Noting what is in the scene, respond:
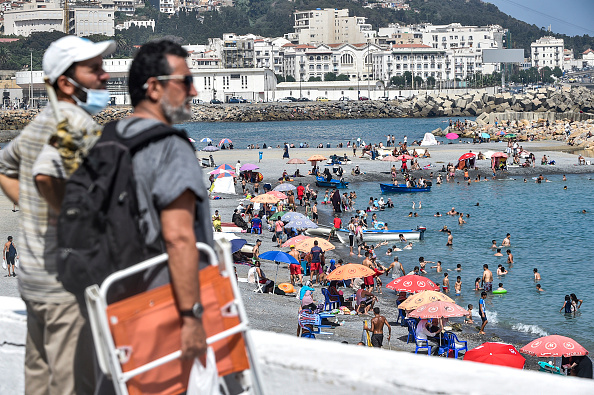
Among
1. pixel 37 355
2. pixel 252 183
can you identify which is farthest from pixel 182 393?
pixel 252 183

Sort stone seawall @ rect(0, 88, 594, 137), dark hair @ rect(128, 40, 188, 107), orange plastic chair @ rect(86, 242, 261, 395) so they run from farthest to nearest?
1. stone seawall @ rect(0, 88, 594, 137)
2. dark hair @ rect(128, 40, 188, 107)
3. orange plastic chair @ rect(86, 242, 261, 395)

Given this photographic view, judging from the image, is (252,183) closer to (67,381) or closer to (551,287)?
(551,287)

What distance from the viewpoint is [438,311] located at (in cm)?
1434

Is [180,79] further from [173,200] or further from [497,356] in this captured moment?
[497,356]

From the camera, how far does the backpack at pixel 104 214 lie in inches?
86.3

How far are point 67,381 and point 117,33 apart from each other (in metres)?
206

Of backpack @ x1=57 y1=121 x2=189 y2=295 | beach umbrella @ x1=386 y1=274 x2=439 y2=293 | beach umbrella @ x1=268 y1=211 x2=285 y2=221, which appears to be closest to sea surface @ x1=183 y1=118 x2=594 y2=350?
beach umbrella @ x1=386 y1=274 x2=439 y2=293

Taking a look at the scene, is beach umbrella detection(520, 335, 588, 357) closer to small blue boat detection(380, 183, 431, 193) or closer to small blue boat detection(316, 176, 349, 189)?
small blue boat detection(380, 183, 431, 193)

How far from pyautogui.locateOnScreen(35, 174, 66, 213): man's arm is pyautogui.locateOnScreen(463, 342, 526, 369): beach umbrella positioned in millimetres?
9311

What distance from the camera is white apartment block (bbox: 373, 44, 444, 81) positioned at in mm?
163625

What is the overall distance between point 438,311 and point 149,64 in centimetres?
1266

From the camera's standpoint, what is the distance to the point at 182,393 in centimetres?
227

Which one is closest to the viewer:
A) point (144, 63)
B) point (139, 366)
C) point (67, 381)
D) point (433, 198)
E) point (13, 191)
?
point (139, 366)

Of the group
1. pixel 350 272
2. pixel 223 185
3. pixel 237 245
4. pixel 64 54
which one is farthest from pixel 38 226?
pixel 223 185
